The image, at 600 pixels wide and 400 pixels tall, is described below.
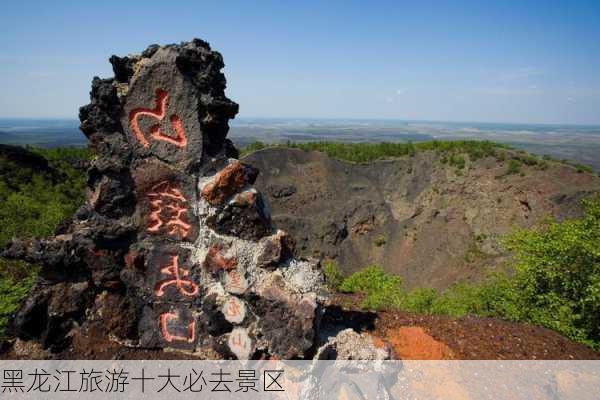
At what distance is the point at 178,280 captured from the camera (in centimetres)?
564

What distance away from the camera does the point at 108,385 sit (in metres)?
5.44

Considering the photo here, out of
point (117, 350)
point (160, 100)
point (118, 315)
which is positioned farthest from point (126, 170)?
point (117, 350)

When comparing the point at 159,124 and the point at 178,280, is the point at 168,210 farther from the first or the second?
the point at 159,124

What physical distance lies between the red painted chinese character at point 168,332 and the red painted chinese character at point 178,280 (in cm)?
43

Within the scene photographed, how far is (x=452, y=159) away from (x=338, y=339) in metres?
32.9

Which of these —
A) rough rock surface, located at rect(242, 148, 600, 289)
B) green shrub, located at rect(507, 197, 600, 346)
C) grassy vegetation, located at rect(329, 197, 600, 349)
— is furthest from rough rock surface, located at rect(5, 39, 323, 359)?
rough rock surface, located at rect(242, 148, 600, 289)

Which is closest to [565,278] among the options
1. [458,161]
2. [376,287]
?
[376,287]

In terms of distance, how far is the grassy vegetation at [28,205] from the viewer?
797cm

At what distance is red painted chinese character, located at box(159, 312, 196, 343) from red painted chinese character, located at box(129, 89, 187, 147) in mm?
2579

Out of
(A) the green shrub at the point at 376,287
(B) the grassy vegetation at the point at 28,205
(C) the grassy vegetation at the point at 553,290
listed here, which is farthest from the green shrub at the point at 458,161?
(B) the grassy vegetation at the point at 28,205

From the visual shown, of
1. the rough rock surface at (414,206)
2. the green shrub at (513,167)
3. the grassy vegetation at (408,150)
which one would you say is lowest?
the rough rock surface at (414,206)

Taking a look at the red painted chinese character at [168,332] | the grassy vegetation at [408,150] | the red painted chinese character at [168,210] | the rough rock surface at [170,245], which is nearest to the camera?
the rough rock surface at [170,245]

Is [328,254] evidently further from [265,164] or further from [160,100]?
[160,100]

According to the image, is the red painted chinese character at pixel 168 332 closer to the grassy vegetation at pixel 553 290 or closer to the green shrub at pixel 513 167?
the grassy vegetation at pixel 553 290
